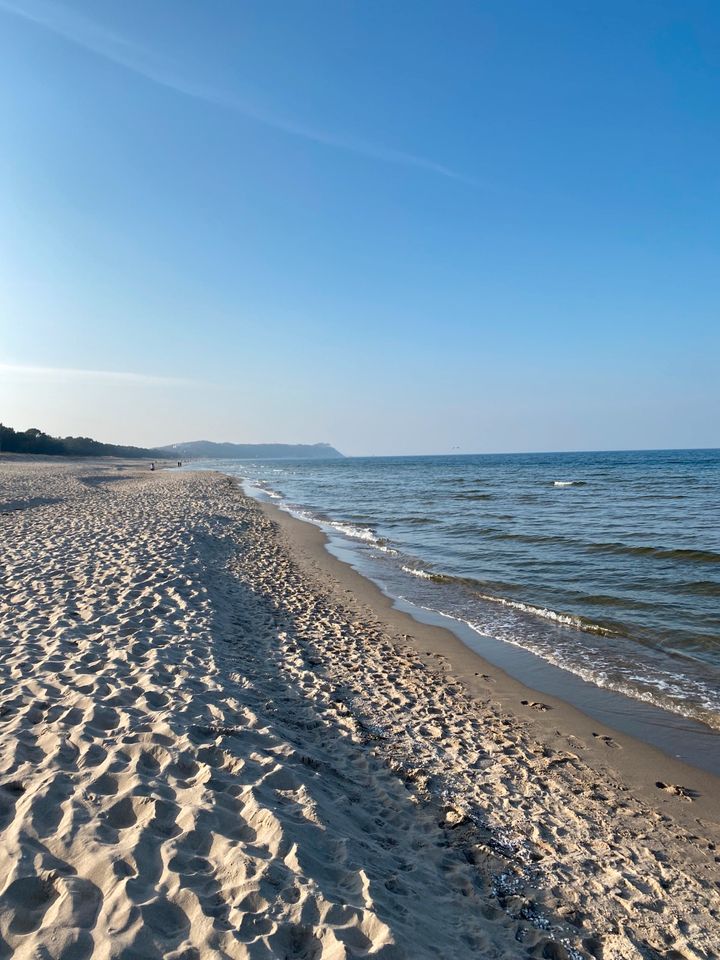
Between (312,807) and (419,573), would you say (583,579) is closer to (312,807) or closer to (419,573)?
(419,573)

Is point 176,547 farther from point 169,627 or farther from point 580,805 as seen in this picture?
point 580,805

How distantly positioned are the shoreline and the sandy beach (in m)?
0.04

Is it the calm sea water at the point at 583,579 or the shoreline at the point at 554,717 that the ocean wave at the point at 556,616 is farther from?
Answer: the shoreline at the point at 554,717

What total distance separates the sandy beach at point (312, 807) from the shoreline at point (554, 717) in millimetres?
43

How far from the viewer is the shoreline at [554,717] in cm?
578

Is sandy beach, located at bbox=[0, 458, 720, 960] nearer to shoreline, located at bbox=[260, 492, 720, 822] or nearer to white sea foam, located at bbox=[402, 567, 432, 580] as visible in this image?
shoreline, located at bbox=[260, 492, 720, 822]

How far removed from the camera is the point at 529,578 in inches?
568

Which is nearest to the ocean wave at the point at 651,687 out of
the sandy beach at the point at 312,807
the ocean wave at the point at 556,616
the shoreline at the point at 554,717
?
the shoreline at the point at 554,717

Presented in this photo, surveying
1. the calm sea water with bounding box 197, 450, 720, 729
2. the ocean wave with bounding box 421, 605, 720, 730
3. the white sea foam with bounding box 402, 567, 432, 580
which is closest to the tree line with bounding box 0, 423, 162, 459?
the calm sea water with bounding box 197, 450, 720, 729

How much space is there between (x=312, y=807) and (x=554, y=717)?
414cm

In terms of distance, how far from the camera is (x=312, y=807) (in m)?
4.27

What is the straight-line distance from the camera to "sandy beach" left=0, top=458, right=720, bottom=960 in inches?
123

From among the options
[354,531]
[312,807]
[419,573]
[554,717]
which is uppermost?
[312,807]

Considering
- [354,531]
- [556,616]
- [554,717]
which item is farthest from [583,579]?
[354,531]
